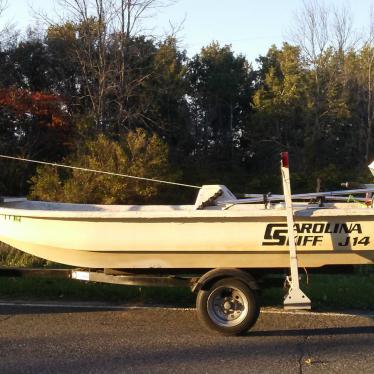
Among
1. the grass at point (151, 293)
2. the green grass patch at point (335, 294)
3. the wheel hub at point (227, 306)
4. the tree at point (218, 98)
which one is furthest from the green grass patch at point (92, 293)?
the tree at point (218, 98)

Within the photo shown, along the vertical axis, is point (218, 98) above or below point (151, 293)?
above

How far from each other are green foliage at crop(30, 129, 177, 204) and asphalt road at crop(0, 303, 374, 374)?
10019 millimetres

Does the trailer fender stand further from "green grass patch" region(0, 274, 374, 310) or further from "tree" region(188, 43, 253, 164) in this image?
"tree" region(188, 43, 253, 164)

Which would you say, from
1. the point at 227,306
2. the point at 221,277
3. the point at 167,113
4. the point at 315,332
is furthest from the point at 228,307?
the point at 167,113

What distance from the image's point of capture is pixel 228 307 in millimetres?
6859

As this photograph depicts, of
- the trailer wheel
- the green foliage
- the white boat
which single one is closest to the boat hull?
the white boat

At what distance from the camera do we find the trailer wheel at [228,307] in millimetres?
6707

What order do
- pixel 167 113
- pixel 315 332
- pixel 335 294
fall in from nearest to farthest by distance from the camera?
1. pixel 315 332
2. pixel 335 294
3. pixel 167 113

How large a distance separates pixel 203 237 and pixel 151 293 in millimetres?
2252

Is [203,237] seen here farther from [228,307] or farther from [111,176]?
[111,176]

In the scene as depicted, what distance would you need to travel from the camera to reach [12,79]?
94.3ft

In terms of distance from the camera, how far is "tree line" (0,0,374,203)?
2023 centimetres

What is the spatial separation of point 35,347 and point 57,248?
124 cm

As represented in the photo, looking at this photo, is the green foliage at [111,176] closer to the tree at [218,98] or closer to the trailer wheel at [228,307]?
the trailer wheel at [228,307]
